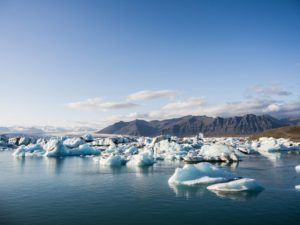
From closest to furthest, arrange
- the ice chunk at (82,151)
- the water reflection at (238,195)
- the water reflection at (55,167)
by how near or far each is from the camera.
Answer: the water reflection at (238,195)
the water reflection at (55,167)
the ice chunk at (82,151)

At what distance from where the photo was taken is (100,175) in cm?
3106

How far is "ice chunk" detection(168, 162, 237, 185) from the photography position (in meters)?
24.2

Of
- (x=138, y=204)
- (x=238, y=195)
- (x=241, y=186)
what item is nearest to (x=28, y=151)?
(x=138, y=204)

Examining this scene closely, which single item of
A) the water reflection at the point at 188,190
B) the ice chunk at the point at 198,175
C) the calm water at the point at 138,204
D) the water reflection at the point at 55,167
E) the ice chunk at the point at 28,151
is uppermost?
the ice chunk at the point at 28,151

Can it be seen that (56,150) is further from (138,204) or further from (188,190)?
(138,204)

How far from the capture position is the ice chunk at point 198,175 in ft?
79.5

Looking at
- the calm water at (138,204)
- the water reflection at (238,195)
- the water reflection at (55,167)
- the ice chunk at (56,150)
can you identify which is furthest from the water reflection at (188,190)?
the ice chunk at (56,150)

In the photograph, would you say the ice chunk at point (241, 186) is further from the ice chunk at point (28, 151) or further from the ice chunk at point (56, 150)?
the ice chunk at point (28, 151)

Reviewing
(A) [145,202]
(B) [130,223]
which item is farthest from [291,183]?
(B) [130,223]

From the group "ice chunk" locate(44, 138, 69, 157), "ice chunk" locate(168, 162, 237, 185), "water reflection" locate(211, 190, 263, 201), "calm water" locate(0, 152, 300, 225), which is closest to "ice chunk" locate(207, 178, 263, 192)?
"water reflection" locate(211, 190, 263, 201)

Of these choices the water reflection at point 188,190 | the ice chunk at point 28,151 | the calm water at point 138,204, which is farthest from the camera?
the ice chunk at point 28,151

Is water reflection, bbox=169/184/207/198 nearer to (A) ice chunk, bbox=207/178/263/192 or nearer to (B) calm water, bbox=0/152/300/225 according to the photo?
(B) calm water, bbox=0/152/300/225

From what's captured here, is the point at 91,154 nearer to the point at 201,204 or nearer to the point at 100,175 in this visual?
the point at 100,175

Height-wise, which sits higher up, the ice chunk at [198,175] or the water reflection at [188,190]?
the ice chunk at [198,175]
